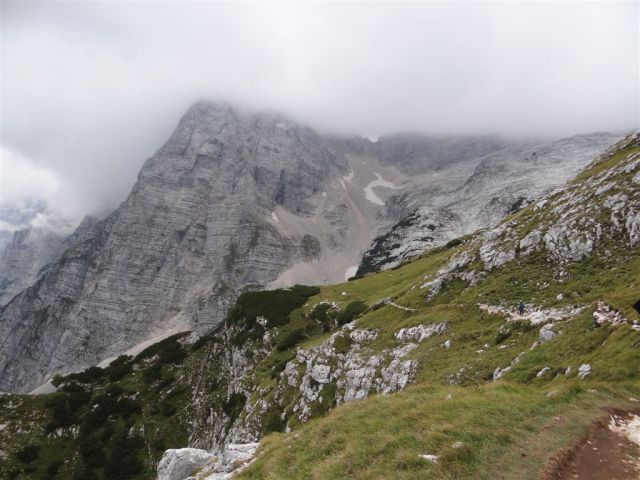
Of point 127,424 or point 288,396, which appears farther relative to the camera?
point 127,424

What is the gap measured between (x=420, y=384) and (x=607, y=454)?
33.2 feet

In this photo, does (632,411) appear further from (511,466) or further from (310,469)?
(310,469)

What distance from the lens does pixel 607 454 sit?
470 inches

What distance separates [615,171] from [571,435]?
4889cm

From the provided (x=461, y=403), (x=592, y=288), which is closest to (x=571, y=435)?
(x=461, y=403)

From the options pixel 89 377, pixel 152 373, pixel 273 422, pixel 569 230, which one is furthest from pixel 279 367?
pixel 89 377

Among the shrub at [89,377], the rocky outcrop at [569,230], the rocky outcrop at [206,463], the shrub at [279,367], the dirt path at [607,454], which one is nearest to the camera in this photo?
the dirt path at [607,454]

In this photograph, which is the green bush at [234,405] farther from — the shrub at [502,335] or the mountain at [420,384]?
the shrub at [502,335]

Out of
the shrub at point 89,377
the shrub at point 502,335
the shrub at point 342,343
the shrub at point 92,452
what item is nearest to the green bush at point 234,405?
the shrub at point 92,452

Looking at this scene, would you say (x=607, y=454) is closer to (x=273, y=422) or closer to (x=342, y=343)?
(x=342, y=343)

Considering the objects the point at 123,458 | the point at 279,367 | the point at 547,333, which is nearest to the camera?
the point at 547,333

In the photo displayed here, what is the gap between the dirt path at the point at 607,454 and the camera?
11173 millimetres

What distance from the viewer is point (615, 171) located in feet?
164

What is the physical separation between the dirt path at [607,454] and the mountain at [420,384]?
0.05 meters
